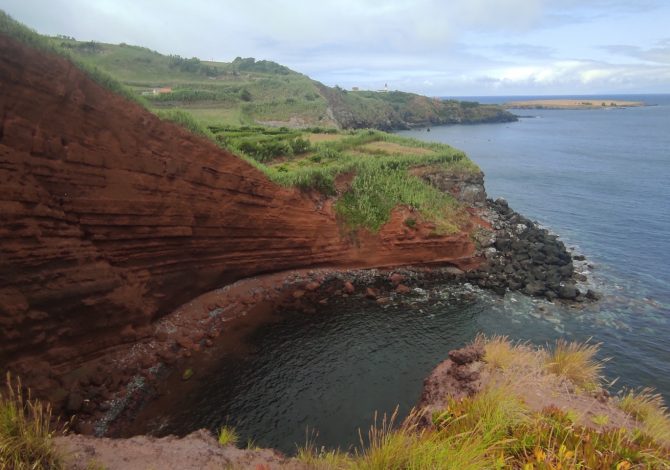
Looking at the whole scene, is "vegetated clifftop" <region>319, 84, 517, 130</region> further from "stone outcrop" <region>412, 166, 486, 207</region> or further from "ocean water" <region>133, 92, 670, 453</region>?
"ocean water" <region>133, 92, 670, 453</region>

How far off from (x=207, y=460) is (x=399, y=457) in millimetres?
4459

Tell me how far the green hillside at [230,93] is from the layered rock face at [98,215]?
72.1 ft

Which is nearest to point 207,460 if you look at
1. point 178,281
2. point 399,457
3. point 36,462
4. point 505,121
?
point 36,462

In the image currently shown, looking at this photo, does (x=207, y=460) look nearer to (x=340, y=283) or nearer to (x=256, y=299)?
(x=256, y=299)

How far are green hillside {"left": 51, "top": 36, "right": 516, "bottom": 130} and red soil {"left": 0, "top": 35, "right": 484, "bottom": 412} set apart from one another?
22.0 metres

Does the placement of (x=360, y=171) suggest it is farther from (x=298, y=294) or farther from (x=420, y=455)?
(x=420, y=455)

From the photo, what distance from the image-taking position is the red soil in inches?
524

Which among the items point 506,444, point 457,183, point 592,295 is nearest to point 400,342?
point 506,444

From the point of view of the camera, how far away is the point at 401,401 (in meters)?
15.4

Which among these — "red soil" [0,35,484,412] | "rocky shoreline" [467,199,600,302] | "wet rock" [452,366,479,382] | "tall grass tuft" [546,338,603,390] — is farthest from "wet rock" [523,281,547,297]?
"red soil" [0,35,484,412]

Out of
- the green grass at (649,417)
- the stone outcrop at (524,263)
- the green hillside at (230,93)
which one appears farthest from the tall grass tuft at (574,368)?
the green hillside at (230,93)

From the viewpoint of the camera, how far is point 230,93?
68312mm

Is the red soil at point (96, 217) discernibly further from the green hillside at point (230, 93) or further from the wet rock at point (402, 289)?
the green hillside at point (230, 93)

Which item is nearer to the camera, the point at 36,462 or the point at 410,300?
the point at 36,462
